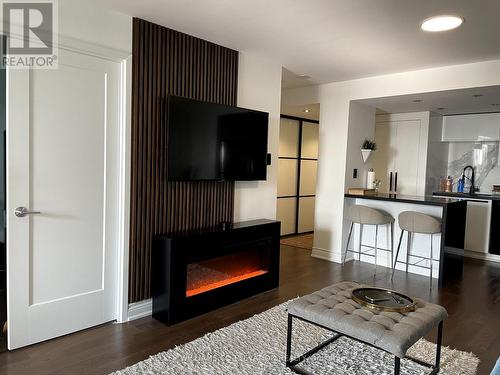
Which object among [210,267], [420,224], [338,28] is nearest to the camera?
[338,28]

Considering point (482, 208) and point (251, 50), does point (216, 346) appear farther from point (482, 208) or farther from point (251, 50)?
point (482, 208)

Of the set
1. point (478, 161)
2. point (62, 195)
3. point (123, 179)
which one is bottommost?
point (62, 195)

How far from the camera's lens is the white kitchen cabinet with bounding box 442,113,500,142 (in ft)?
19.1

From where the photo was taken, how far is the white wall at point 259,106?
12.8 feet

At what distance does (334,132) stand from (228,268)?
101 inches

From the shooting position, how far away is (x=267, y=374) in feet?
7.48

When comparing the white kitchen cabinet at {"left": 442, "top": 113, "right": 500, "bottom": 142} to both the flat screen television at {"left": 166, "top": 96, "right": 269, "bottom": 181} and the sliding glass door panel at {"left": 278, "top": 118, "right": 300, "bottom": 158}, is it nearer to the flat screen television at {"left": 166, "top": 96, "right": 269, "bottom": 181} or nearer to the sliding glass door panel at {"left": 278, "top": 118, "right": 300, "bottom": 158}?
the sliding glass door panel at {"left": 278, "top": 118, "right": 300, "bottom": 158}

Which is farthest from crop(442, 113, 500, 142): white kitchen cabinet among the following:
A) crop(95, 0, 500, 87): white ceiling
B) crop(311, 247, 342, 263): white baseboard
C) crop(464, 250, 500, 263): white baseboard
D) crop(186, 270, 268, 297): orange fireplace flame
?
crop(186, 270, 268, 297): orange fireplace flame

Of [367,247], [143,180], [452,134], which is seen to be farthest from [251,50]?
[452,134]

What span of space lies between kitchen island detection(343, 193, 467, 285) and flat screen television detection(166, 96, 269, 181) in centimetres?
185

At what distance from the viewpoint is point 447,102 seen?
197 inches

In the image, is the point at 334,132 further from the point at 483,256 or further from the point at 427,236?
the point at 483,256

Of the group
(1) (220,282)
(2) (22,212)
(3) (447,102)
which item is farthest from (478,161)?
(2) (22,212)

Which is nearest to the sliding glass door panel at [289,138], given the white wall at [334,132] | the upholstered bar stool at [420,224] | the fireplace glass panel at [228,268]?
the white wall at [334,132]
